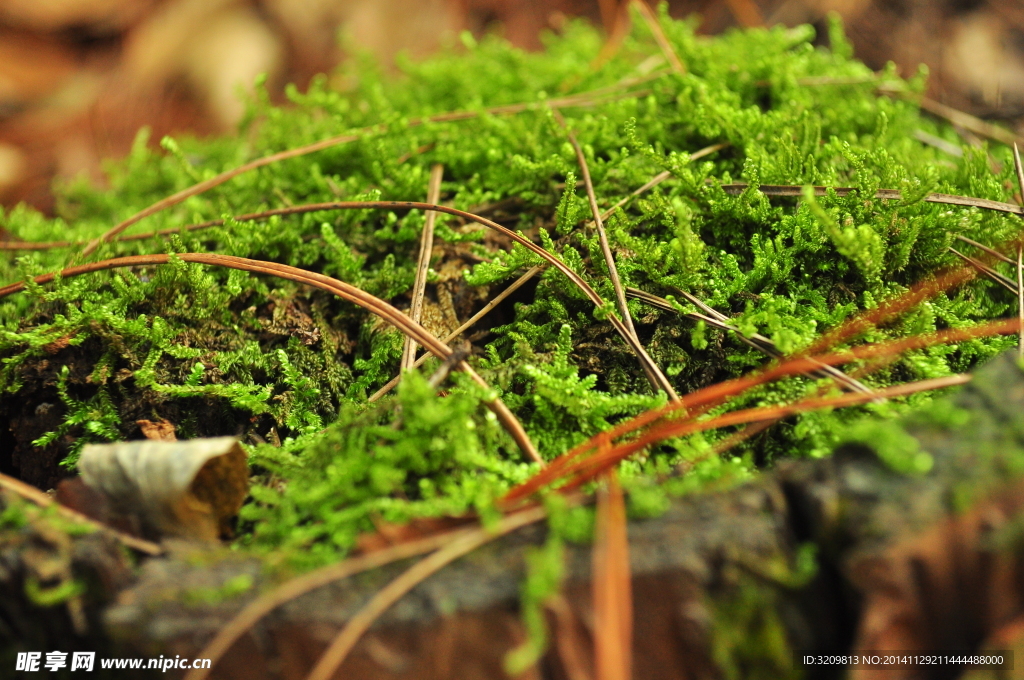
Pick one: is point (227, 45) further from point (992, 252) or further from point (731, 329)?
point (992, 252)

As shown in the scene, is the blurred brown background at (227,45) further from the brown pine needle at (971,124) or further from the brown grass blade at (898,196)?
the brown grass blade at (898,196)

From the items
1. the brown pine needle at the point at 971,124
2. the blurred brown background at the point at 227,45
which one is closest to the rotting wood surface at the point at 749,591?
the brown pine needle at the point at 971,124

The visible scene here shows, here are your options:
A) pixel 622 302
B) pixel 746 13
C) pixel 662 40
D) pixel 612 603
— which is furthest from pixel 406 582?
pixel 746 13

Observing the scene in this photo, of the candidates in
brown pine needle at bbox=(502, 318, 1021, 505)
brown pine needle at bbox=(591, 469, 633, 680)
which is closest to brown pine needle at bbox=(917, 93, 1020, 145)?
brown pine needle at bbox=(502, 318, 1021, 505)

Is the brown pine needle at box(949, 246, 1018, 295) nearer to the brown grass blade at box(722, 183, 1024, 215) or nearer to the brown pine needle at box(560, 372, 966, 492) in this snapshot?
the brown grass blade at box(722, 183, 1024, 215)

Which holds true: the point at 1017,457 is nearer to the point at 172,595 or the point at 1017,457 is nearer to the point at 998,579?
the point at 998,579
